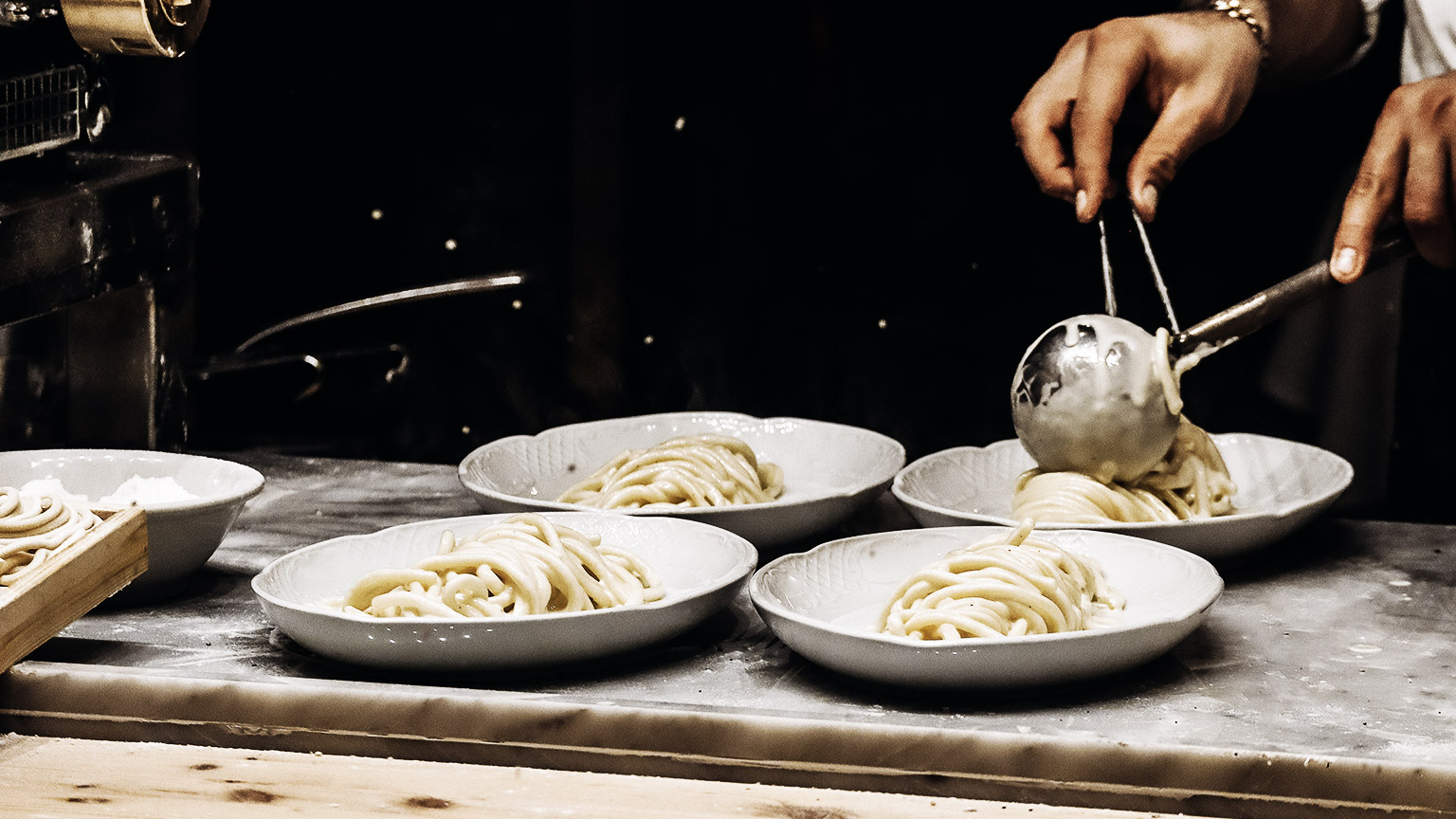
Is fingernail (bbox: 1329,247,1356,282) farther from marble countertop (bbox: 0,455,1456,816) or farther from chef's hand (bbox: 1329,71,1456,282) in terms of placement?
marble countertop (bbox: 0,455,1456,816)

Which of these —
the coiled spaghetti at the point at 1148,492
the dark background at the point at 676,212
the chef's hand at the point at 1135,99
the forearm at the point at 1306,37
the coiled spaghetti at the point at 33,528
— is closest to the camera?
the coiled spaghetti at the point at 33,528

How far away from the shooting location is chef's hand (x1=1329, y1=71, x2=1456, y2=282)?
251cm

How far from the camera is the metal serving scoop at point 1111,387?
2.57m

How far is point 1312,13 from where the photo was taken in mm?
3549

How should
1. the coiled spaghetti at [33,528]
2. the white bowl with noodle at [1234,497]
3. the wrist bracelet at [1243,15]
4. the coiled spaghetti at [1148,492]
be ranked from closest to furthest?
the coiled spaghetti at [33,528] → the white bowl with noodle at [1234,497] → the coiled spaghetti at [1148,492] → the wrist bracelet at [1243,15]

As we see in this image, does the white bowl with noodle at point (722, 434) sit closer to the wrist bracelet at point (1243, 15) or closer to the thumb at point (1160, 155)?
the thumb at point (1160, 155)

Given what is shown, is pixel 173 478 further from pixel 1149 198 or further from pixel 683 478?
pixel 1149 198

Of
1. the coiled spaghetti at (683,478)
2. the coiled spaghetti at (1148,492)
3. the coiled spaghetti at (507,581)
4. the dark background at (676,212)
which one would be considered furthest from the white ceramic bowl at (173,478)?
the dark background at (676,212)

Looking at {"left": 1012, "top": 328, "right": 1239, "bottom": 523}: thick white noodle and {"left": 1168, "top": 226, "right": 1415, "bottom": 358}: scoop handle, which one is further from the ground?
{"left": 1168, "top": 226, "right": 1415, "bottom": 358}: scoop handle

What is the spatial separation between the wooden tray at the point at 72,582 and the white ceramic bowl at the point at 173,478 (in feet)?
0.31

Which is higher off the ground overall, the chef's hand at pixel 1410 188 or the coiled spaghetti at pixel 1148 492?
the chef's hand at pixel 1410 188

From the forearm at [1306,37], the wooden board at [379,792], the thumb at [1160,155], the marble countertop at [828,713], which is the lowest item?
the wooden board at [379,792]

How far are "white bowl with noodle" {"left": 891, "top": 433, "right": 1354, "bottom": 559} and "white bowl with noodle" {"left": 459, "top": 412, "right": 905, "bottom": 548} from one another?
89 millimetres

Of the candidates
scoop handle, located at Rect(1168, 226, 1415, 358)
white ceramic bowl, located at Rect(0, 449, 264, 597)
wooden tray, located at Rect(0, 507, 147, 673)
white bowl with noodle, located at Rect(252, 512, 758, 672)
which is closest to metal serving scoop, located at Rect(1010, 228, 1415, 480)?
scoop handle, located at Rect(1168, 226, 1415, 358)
